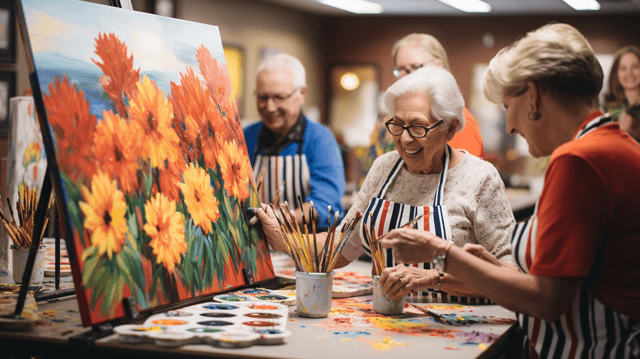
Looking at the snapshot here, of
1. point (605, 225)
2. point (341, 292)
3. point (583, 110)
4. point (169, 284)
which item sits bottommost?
point (341, 292)

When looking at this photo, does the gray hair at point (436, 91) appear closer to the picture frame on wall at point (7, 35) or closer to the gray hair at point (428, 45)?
the gray hair at point (428, 45)

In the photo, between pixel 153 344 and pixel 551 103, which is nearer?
pixel 153 344

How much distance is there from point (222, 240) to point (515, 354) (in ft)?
2.67

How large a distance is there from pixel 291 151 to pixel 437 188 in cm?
113

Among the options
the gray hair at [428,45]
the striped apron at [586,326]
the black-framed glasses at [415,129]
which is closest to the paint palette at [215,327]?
the striped apron at [586,326]

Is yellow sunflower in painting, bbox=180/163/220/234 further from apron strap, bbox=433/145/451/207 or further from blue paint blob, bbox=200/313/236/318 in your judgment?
apron strap, bbox=433/145/451/207

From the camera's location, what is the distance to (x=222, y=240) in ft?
5.31

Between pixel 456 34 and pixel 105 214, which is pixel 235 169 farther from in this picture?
pixel 456 34

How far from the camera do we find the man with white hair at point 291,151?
2.80m

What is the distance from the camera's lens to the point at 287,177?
281 centimetres

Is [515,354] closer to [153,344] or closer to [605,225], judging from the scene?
[605,225]

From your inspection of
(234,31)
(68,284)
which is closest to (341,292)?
(68,284)

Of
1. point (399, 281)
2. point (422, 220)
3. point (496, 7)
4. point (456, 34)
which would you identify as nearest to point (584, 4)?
point (496, 7)

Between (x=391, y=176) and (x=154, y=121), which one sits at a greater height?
(x=154, y=121)
